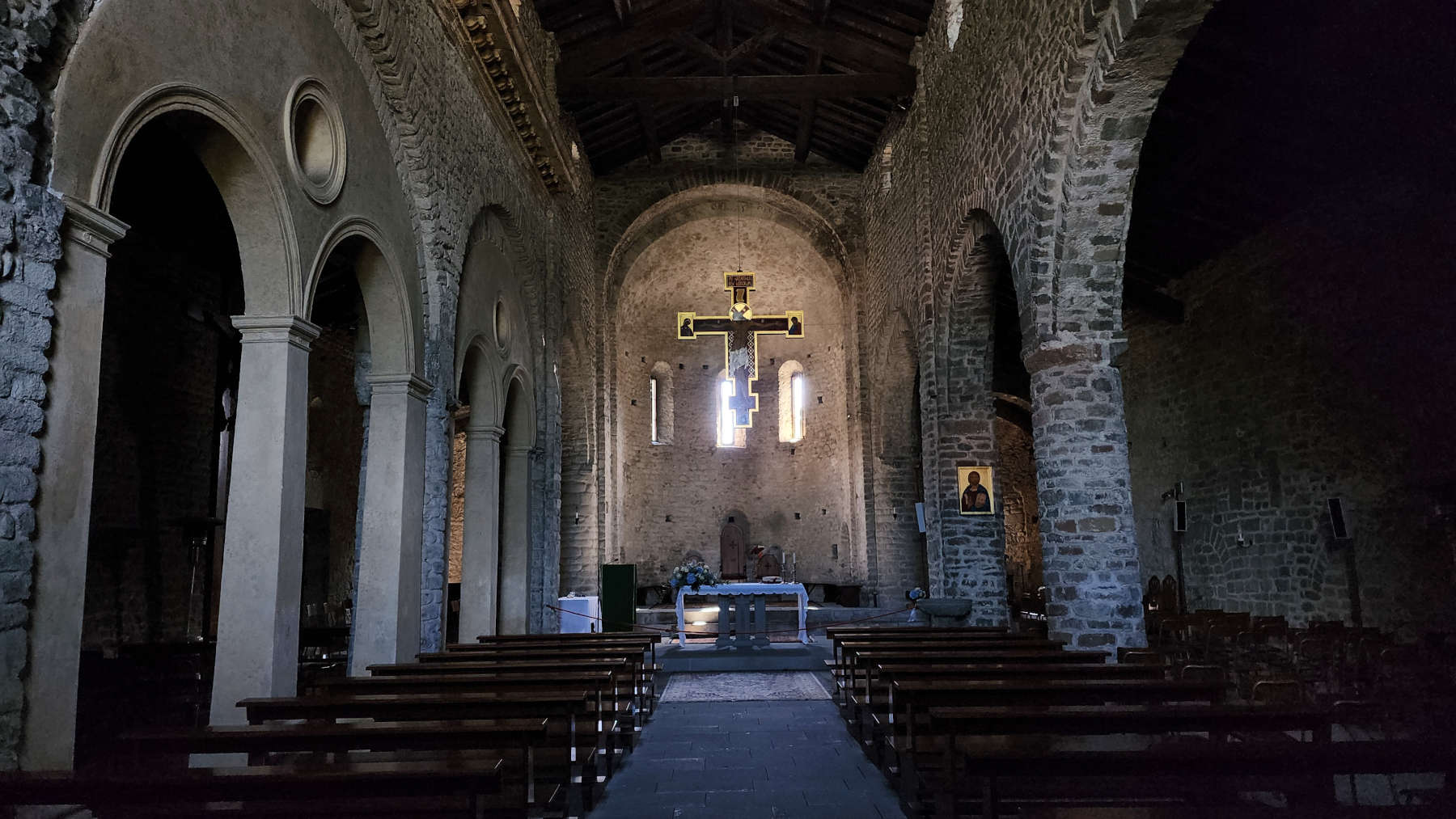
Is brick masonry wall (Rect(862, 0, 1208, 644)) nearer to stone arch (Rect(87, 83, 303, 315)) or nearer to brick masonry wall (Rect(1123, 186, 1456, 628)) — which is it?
brick masonry wall (Rect(1123, 186, 1456, 628))

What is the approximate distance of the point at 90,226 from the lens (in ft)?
13.4

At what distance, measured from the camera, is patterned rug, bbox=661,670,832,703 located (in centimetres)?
901

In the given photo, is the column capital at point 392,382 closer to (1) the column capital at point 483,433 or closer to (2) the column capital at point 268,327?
(2) the column capital at point 268,327

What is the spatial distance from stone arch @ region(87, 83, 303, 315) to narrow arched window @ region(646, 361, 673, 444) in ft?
56.4

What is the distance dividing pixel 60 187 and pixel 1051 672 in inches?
229

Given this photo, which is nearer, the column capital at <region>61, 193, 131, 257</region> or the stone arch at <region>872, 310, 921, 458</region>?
the column capital at <region>61, 193, 131, 257</region>

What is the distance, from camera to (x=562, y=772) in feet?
15.3

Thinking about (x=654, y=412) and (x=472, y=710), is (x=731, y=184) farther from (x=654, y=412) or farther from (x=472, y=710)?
(x=472, y=710)

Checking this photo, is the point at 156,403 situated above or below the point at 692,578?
above

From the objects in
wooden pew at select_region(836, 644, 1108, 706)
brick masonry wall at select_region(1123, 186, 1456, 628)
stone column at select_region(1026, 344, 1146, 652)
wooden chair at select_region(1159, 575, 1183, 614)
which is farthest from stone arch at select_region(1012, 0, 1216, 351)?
wooden chair at select_region(1159, 575, 1183, 614)

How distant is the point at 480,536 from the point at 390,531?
336cm

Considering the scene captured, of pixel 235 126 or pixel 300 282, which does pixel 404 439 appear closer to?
pixel 300 282

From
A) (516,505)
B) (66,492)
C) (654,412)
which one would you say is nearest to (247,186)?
(66,492)

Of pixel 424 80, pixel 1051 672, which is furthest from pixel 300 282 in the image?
pixel 1051 672
